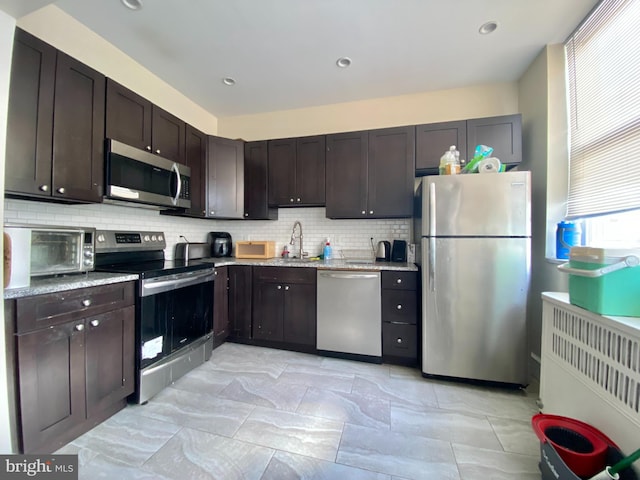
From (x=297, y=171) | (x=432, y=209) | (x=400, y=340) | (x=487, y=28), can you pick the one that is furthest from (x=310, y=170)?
(x=400, y=340)

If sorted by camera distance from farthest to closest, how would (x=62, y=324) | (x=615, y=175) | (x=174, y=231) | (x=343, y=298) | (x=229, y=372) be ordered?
(x=174, y=231) < (x=343, y=298) < (x=229, y=372) < (x=615, y=175) < (x=62, y=324)

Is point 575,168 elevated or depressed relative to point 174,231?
elevated

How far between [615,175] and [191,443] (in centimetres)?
309

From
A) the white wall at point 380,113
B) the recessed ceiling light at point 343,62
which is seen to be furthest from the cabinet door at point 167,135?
the recessed ceiling light at point 343,62

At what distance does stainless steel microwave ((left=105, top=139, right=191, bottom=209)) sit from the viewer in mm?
1827

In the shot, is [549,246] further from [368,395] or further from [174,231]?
→ [174,231]

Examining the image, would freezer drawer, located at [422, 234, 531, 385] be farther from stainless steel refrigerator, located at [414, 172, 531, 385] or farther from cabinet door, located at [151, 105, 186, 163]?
cabinet door, located at [151, 105, 186, 163]

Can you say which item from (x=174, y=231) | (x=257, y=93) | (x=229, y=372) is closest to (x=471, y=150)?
(x=257, y=93)

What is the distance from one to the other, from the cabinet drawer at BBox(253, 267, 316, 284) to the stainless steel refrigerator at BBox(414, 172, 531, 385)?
113 cm

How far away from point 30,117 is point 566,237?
3663 mm

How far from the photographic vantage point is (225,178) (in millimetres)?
2943

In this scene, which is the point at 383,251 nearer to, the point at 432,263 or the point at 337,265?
the point at 337,265

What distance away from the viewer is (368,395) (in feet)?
6.22

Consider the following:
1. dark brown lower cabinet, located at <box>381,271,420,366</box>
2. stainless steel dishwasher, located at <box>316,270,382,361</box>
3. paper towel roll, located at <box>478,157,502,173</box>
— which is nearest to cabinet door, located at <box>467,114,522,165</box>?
paper towel roll, located at <box>478,157,502,173</box>
